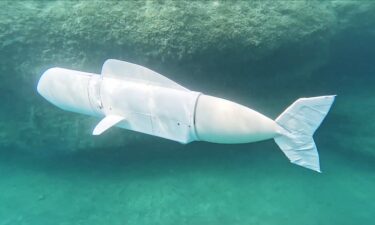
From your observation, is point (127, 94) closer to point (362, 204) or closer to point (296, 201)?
point (296, 201)

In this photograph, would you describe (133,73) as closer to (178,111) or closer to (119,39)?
(178,111)

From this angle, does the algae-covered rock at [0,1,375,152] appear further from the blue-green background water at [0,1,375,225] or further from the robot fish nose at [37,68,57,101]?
the robot fish nose at [37,68,57,101]

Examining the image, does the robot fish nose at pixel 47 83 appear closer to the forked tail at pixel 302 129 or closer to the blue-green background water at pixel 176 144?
the blue-green background water at pixel 176 144

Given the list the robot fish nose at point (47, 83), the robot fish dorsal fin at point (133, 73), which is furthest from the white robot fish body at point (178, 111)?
the robot fish nose at point (47, 83)

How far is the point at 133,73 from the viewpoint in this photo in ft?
16.7

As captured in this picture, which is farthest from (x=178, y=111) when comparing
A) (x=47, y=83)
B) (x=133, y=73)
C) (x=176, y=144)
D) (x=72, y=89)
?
(x=176, y=144)

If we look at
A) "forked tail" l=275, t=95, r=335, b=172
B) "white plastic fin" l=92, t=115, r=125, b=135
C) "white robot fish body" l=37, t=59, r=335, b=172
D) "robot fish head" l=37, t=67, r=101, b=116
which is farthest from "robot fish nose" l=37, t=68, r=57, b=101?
"forked tail" l=275, t=95, r=335, b=172

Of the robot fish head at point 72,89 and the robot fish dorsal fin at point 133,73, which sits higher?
the robot fish dorsal fin at point 133,73

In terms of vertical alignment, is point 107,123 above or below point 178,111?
below

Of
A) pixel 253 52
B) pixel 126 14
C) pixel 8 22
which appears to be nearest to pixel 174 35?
pixel 126 14

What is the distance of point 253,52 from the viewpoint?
6.90 meters

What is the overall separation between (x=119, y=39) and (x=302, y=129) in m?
4.12

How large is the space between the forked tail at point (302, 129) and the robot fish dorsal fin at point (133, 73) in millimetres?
1593

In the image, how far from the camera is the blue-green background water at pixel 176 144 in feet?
21.4
